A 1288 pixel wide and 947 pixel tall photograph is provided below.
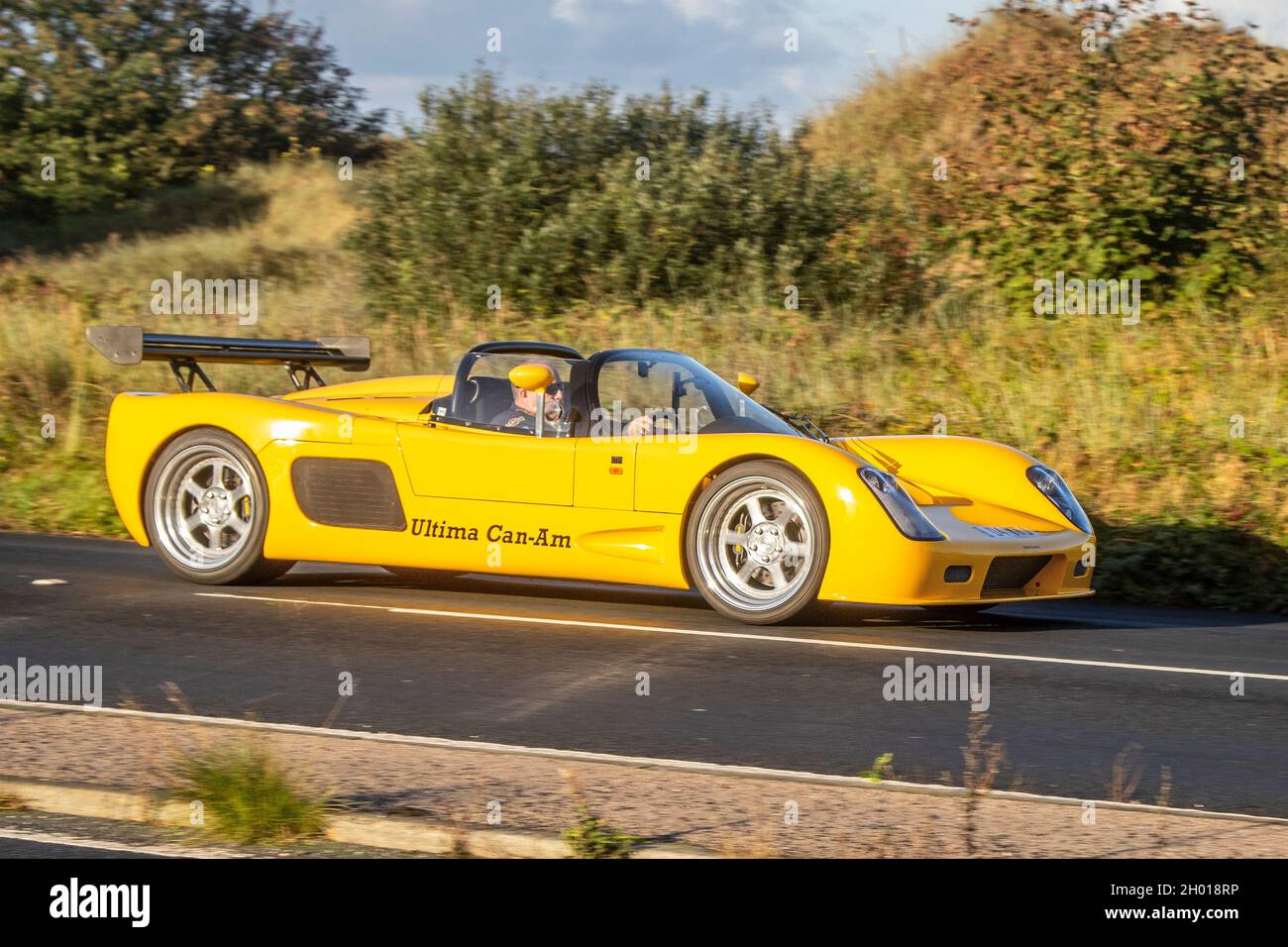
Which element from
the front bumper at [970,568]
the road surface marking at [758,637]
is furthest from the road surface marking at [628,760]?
the front bumper at [970,568]

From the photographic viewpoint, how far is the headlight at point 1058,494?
8859 mm

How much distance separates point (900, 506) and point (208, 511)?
4.04 m

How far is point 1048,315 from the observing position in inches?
672

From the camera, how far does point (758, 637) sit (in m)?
8.04

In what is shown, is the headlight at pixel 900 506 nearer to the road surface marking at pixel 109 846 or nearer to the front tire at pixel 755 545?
the front tire at pixel 755 545

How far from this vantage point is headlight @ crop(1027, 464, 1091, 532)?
8.86 meters

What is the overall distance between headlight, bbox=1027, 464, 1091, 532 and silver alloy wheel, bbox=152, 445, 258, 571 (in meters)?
4.40

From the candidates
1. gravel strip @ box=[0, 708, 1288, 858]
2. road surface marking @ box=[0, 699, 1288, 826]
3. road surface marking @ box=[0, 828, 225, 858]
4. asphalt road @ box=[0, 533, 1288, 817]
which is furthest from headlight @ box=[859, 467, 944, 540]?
road surface marking @ box=[0, 828, 225, 858]

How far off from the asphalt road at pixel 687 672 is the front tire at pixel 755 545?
167mm

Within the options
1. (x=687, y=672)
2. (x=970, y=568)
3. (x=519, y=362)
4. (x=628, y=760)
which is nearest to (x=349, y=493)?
(x=519, y=362)

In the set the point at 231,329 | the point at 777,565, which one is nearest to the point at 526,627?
the point at 777,565

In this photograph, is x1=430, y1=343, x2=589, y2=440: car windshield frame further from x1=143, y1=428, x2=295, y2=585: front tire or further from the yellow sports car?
x1=143, y1=428, x2=295, y2=585: front tire
